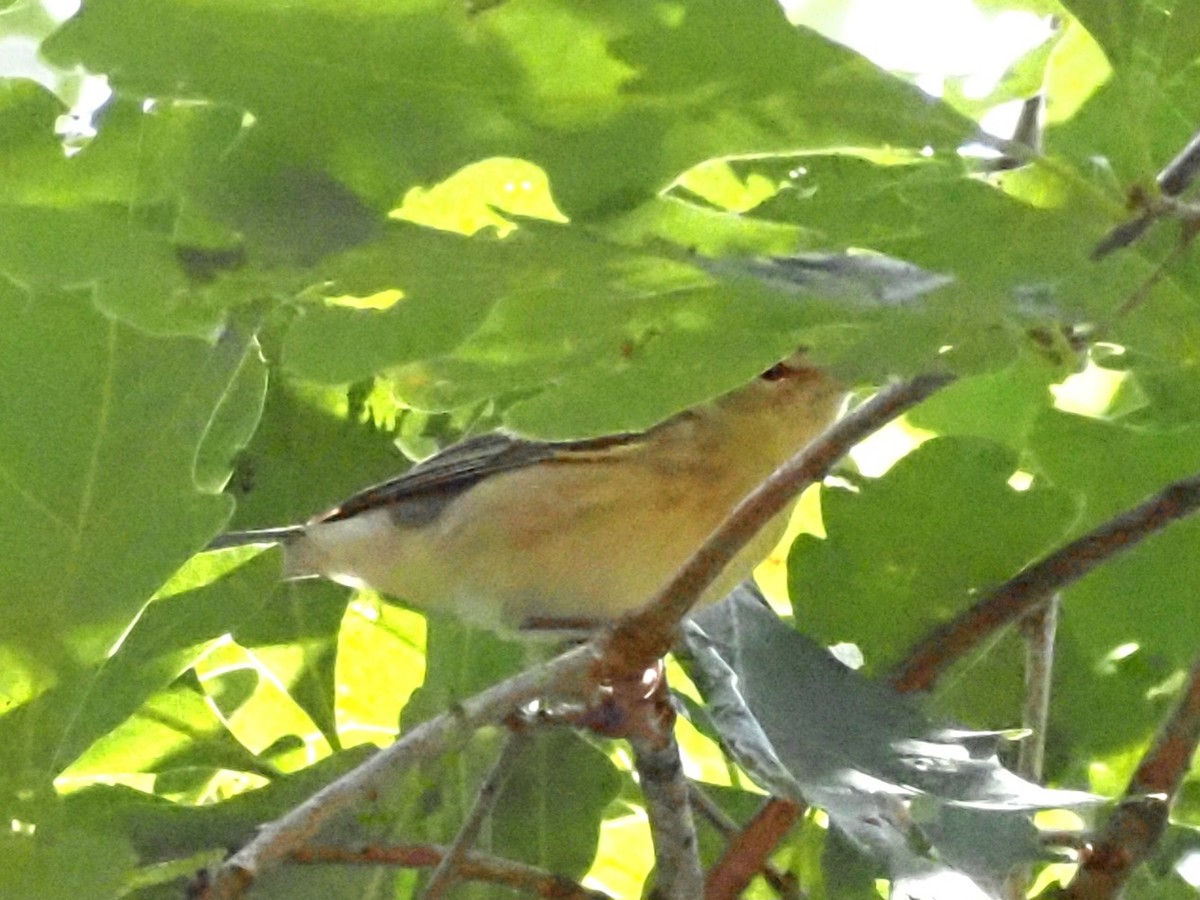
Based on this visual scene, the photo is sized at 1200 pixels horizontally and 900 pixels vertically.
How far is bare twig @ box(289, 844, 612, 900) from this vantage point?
105 centimetres

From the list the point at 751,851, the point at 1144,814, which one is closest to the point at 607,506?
the point at 751,851

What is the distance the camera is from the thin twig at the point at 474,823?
1.01 m

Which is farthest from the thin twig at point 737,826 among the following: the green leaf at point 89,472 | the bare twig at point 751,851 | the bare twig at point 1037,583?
the green leaf at point 89,472

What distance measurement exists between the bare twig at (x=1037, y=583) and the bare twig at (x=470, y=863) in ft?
0.91

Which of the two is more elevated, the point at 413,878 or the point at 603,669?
the point at 603,669

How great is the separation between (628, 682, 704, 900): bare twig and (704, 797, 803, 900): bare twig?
5 centimetres

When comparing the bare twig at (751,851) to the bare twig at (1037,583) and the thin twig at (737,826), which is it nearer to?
the thin twig at (737,826)

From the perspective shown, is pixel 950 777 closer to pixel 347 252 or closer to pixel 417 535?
pixel 347 252

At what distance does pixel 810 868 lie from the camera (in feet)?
4.17

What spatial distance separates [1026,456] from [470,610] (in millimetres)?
525

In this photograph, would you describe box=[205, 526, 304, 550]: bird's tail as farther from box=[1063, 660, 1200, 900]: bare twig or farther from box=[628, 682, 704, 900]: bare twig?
box=[1063, 660, 1200, 900]: bare twig

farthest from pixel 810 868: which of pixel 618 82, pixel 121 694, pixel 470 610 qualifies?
pixel 618 82

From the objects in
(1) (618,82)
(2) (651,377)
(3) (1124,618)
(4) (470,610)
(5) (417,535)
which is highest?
(1) (618,82)

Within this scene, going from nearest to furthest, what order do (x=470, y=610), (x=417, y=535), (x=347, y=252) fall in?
(x=347, y=252)
(x=470, y=610)
(x=417, y=535)
